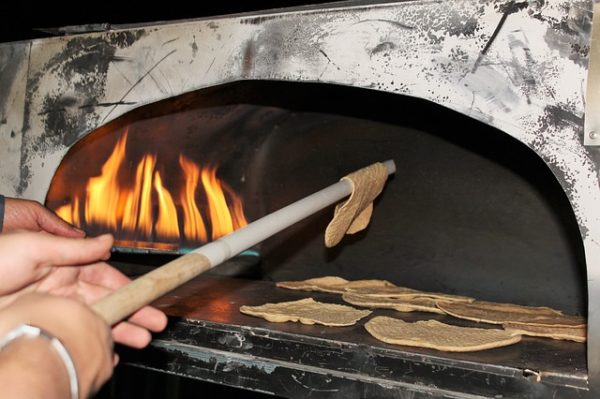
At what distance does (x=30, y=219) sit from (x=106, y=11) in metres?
0.67

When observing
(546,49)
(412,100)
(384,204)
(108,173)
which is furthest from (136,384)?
(546,49)

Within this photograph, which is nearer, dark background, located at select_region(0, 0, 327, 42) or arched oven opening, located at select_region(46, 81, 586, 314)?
dark background, located at select_region(0, 0, 327, 42)

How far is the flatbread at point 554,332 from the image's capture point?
58.6 inches

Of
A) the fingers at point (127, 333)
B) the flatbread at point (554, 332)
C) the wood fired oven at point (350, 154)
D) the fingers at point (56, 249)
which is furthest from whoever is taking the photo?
the flatbread at point (554, 332)

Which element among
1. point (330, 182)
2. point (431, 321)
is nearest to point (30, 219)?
point (431, 321)

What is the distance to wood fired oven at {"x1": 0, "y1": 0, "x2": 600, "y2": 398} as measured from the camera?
1.22 m

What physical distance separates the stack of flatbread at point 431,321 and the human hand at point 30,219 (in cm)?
58

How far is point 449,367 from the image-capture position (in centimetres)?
126

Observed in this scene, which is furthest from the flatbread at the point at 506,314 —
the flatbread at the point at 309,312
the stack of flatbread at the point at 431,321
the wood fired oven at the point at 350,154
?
the flatbread at the point at 309,312

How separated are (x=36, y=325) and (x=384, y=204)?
198cm

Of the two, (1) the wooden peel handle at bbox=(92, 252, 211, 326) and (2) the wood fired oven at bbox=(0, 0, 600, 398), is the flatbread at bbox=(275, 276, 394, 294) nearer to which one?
(2) the wood fired oven at bbox=(0, 0, 600, 398)

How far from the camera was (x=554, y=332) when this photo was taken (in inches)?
59.9

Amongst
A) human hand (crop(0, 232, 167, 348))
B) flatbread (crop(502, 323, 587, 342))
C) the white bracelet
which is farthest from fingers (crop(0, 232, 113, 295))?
flatbread (crop(502, 323, 587, 342))

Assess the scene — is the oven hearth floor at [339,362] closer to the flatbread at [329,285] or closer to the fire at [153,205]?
the flatbread at [329,285]
